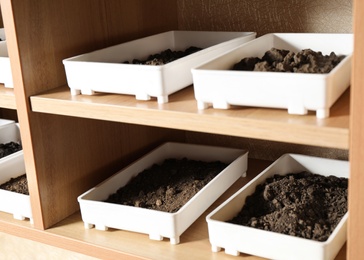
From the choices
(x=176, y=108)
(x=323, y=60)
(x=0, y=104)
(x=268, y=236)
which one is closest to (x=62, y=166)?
(x=0, y=104)

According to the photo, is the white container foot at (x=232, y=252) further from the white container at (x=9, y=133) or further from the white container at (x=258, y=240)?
the white container at (x=9, y=133)

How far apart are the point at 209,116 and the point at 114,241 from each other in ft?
1.25

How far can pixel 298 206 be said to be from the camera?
3.54ft

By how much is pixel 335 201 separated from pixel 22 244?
0.72 m

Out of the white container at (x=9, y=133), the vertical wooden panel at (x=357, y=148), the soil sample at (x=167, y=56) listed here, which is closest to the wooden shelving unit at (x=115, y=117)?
the vertical wooden panel at (x=357, y=148)

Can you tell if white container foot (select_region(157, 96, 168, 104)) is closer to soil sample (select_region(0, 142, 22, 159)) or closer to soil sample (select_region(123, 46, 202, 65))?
soil sample (select_region(123, 46, 202, 65))

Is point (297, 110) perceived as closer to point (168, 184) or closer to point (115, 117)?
point (115, 117)

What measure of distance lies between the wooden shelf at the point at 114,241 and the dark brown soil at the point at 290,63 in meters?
0.35

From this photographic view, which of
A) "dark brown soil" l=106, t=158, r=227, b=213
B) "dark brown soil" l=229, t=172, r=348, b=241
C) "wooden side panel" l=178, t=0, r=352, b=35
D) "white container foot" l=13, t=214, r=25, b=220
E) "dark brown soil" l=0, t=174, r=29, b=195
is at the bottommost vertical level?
"white container foot" l=13, t=214, r=25, b=220

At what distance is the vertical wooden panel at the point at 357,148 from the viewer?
2.59 ft

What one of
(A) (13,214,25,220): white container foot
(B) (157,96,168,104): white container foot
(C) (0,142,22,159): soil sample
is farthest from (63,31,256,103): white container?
(C) (0,142,22,159): soil sample

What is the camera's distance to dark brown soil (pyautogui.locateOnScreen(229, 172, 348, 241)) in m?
1.03

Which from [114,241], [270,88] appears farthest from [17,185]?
[270,88]

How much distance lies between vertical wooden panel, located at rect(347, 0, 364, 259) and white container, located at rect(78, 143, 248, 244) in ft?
1.20
